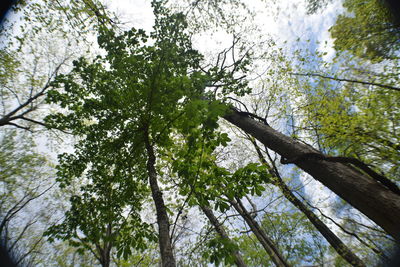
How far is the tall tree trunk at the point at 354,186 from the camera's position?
1717mm

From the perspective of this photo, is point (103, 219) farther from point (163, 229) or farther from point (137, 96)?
point (137, 96)

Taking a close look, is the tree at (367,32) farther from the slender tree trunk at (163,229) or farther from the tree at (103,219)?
the tree at (103,219)

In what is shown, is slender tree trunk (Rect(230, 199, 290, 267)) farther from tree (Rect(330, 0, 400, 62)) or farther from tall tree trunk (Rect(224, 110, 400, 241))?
tree (Rect(330, 0, 400, 62))

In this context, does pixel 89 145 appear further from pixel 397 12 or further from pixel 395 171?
pixel 395 171

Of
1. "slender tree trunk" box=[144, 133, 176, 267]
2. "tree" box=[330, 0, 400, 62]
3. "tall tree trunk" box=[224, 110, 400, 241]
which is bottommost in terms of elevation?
"tall tree trunk" box=[224, 110, 400, 241]

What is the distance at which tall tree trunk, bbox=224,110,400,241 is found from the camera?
5.63 ft

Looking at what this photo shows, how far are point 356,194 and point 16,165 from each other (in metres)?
11.1

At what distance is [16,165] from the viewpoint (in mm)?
7281

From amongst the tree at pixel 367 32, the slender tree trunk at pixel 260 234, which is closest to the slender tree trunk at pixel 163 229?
the slender tree trunk at pixel 260 234

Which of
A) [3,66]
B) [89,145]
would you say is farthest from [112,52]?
[3,66]

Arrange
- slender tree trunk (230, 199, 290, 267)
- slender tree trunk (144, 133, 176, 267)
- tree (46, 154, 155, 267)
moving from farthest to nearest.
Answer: slender tree trunk (230, 199, 290, 267) → tree (46, 154, 155, 267) → slender tree trunk (144, 133, 176, 267)

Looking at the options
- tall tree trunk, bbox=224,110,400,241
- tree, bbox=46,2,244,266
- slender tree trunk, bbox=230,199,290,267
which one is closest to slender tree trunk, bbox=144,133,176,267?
tree, bbox=46,2,244,266

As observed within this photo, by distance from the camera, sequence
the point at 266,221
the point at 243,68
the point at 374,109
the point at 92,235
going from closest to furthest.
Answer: the point at 92,235
the point at 374,109
the point at 243,68
the point at 266,221

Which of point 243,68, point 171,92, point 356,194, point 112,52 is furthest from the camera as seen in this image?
point 243,68
